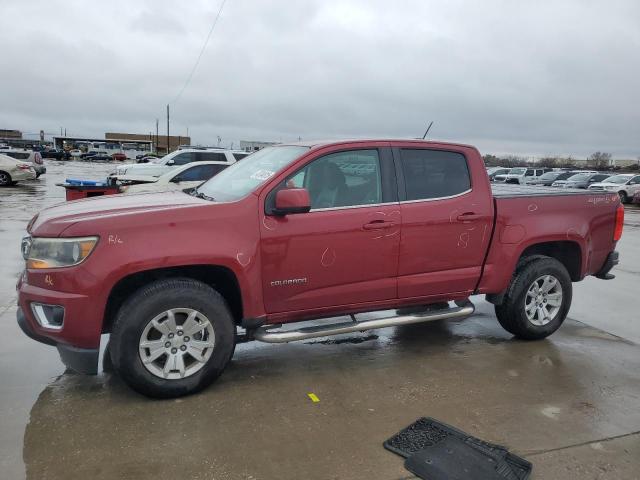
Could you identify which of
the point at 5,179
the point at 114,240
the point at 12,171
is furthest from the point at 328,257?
the point at 5,179

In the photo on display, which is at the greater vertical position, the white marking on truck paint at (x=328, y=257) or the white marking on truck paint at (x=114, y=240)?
the white marking on truck paint at (x=114, y=240)

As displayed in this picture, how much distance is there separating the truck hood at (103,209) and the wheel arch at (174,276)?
43 cm

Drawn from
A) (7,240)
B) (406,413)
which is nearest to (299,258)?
(406,413)

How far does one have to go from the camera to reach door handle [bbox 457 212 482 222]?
179 inches

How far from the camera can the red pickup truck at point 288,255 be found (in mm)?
3535

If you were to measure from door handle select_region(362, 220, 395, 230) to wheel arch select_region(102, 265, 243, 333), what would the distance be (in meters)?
1.09

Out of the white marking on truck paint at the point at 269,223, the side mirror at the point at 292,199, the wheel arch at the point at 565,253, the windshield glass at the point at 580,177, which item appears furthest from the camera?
the windshield glass at the point at 580,177

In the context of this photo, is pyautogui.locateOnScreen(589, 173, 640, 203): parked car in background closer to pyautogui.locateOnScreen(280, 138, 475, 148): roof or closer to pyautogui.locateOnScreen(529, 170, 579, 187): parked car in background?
pyautogui.locateOnScreen(529, 170, 579, 187): parked car in background

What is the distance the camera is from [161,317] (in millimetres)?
3658

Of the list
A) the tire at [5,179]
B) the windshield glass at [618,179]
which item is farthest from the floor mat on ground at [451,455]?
the windshield glass at [618,179]

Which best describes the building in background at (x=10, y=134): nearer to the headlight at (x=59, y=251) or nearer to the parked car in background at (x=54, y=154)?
the parked car in background at (x=54, y=154)

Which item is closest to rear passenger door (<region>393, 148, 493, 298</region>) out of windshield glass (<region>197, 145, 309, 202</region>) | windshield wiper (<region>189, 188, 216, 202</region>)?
windshield glass (<region>197, 145, 309, 202</region>)

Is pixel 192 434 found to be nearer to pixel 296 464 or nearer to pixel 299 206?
pixel 296 464

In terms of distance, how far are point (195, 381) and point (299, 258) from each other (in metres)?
1.14
